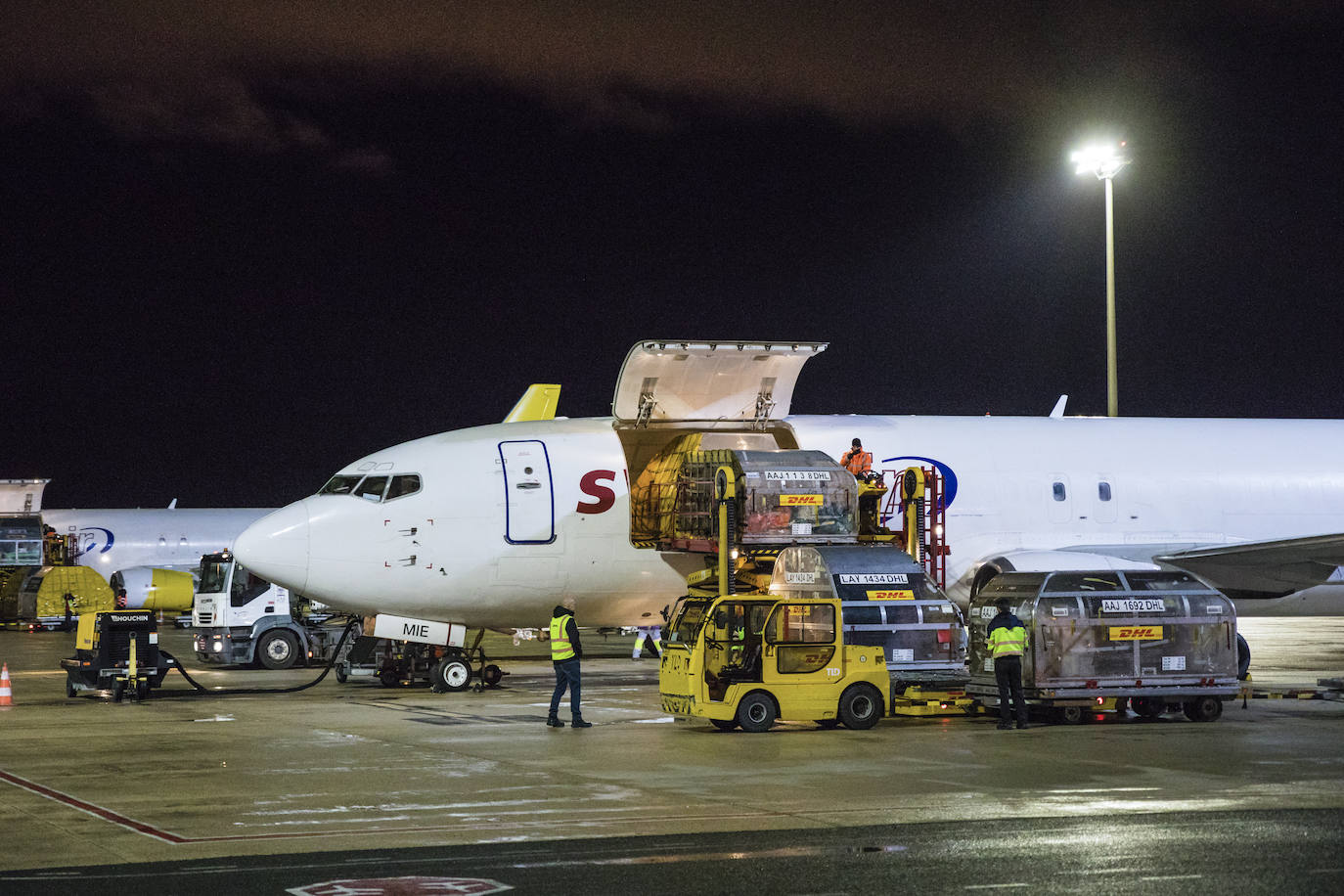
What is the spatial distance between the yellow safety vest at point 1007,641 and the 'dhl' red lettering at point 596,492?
23.2 feet

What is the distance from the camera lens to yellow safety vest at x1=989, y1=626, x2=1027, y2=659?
17.9m

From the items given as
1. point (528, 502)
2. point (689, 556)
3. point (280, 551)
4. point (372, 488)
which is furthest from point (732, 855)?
point (372, 488)

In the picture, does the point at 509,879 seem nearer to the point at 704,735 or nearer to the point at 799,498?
the point at 704,735

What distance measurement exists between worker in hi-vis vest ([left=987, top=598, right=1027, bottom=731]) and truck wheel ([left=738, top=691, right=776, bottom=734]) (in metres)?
2.80

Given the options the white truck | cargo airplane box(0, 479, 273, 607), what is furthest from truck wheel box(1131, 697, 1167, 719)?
cargo airplane box(0, 479, 273, 607)

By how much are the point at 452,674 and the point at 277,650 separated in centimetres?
955

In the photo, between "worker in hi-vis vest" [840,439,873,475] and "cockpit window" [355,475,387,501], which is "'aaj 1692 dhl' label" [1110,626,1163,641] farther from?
"cockpit window" [355,475,387,501]

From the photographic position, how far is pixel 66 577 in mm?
51344

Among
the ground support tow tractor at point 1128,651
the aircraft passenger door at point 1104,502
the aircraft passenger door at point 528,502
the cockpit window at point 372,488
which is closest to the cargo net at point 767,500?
the aircraft passenger door at point 528,502

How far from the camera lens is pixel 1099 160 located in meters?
37.1

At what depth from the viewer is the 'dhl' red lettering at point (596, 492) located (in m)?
23.0

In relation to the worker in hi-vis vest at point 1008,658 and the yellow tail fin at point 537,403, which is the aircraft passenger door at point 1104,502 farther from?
the yellow tail fin at point 537,403

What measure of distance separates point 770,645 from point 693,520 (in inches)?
163

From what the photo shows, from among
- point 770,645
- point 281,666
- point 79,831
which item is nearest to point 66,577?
point 281,666
